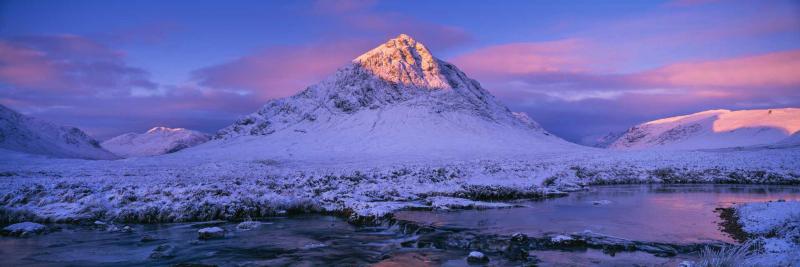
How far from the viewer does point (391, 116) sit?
13250 centimetres

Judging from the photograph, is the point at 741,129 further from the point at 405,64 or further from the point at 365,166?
the point at 365,166

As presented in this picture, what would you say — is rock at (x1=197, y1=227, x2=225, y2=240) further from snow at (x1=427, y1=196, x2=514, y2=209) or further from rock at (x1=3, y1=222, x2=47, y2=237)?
snow at (x1=427, y1=196, x2=514, y2=209)

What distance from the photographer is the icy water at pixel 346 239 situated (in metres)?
12.5

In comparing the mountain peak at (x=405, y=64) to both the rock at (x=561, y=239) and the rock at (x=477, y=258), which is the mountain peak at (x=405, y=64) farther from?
the rock at (x=477, y=258)

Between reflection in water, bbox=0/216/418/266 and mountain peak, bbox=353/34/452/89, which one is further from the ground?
mountain peak, bbox=353/34/452/89

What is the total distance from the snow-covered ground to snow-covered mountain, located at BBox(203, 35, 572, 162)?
70693 millimetres

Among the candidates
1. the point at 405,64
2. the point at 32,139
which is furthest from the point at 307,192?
the point at 32,139

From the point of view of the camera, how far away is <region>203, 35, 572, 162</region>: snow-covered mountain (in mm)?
104188

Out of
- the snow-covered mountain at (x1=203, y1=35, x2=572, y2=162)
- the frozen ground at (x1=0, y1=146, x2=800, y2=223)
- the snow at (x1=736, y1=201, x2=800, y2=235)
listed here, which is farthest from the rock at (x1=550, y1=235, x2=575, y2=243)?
the snow-covered mountain at (x1=203, y1=35, x2=572, y2=162)

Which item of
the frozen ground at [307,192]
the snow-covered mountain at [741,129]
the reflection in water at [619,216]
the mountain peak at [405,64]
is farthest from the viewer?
the mountain peak at [405,64]

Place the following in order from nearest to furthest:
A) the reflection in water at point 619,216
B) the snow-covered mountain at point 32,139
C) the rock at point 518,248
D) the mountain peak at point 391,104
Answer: the rock at point 518,248 → the reflection in water at point 619,216 → the mountain peak at point 391,104 → the snow-covered mountain at point 32,139

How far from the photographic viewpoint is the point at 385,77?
151875 mm

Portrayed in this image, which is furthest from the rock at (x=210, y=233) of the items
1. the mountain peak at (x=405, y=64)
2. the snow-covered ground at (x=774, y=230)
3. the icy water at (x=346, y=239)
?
the mountain peak at (x=405, y=64)

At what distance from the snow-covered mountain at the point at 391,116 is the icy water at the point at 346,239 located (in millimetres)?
67779
